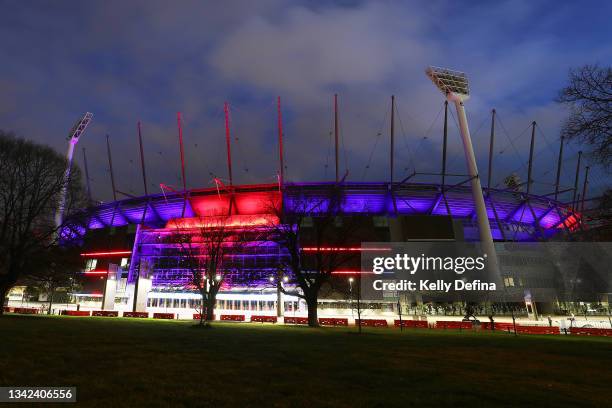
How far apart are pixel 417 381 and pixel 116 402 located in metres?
6.09

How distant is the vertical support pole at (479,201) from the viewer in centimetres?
5566

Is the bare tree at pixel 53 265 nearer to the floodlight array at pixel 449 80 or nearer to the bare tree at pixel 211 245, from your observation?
the bare tree at pixel 211 245

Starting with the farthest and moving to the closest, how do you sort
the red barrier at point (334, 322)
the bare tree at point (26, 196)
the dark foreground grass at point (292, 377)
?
the red barrier at point (334, 322) → the bare tree at point (26, 196) → the dark foreground grass at point (292, 377)

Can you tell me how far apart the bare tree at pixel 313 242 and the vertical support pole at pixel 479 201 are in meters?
19.0

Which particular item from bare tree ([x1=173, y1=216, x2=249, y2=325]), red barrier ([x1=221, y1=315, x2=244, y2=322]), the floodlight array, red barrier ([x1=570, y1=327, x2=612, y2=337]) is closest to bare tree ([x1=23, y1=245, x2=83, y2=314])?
bare tree ([x1=173, y1=216, x2=249, y2=325])

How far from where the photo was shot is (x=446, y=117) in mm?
67000

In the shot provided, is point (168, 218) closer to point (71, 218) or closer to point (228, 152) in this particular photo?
point (228, 152)

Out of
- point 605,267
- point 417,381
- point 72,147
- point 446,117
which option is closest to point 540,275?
point 605,267

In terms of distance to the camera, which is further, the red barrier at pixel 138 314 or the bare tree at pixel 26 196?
the red barrier at pixel 138 314

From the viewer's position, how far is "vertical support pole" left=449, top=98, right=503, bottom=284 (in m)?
55.7

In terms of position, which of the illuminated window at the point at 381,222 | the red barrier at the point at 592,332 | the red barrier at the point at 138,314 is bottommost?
the red barrier at the point at 592,332
